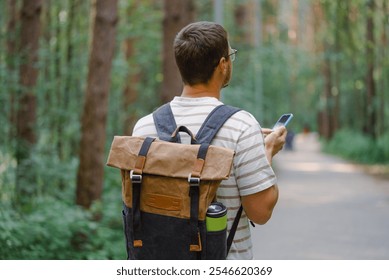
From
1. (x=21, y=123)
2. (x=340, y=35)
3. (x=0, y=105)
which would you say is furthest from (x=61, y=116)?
(x=340, y=35)

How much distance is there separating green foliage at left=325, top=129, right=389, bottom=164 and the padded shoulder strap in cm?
2390

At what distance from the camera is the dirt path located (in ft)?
27.5

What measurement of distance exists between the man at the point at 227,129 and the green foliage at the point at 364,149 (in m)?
23.8

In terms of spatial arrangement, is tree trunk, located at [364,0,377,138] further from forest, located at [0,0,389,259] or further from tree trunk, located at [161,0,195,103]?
tree trunk, located at [161,0,195,103]

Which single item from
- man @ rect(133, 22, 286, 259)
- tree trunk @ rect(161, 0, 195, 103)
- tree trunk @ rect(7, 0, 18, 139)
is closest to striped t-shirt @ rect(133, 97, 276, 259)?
man @ rect(133, 22, 286, 259)

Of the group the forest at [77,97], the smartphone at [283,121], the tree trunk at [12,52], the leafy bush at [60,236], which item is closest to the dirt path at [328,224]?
the leafy bush at [60,236]

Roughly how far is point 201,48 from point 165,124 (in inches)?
13.9

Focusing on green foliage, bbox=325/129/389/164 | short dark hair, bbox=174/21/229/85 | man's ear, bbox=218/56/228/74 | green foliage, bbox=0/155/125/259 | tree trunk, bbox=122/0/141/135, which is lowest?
green foliage, bbox=325/129/389/164

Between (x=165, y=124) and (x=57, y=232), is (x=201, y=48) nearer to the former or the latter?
(x=165, y=124)

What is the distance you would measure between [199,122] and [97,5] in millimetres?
6972

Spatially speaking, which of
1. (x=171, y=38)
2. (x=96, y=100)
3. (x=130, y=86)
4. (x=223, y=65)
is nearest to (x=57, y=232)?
(x=96, y=100)

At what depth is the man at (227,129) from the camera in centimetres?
268
